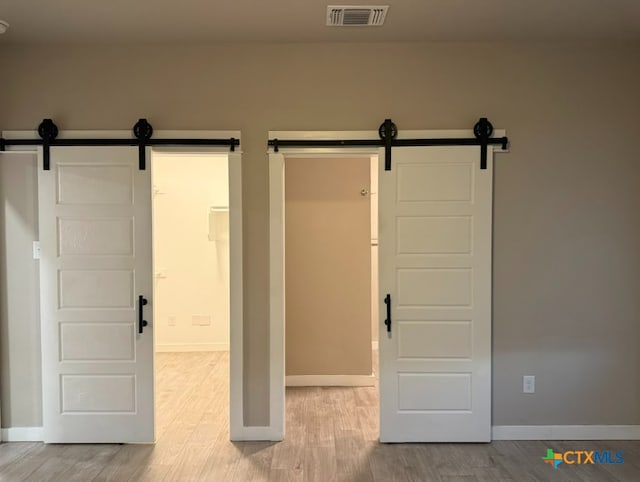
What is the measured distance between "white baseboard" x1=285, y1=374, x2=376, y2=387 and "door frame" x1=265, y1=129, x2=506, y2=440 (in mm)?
1296

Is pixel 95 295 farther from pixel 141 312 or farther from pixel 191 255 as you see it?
pixel 191 255

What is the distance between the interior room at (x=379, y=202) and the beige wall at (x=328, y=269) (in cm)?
132

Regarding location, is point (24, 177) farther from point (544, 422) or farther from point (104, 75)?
point (544, 422)

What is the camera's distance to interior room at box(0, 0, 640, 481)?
3148 millimetres

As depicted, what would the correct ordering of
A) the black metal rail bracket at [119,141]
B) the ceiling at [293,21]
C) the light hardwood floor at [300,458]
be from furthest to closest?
the black metal rail bracket at [119,141]
the light hardwood floor at [300,458]
the ceiling at [293,21]

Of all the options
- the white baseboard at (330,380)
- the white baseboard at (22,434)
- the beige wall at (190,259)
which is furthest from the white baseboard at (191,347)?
the white baseboard at (22,434)

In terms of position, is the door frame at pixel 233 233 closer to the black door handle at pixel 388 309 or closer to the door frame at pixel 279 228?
the door frame at pixel 279 228

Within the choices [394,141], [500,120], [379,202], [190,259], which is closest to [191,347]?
[190,259]

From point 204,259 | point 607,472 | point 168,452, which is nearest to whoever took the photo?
point 607,472

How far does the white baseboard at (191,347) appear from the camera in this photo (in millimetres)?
5906

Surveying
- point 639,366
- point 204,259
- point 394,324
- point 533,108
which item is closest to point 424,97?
point 533,108

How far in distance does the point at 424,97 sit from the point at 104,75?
7.26 feet

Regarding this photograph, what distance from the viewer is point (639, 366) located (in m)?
3.20

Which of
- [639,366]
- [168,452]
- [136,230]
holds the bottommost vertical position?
[168,452]
